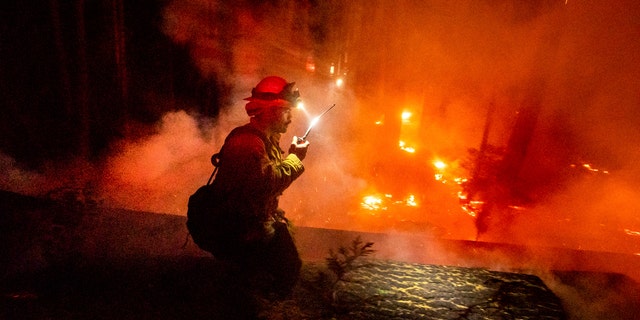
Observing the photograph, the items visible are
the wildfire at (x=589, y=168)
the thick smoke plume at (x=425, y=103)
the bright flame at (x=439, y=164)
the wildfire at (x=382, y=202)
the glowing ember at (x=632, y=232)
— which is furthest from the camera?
the bright flame at (x=439, y=164)

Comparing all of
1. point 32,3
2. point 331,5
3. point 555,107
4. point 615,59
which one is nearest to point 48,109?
point 32,3

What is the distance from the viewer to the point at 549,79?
6203 millimetres

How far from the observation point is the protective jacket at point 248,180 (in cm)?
245

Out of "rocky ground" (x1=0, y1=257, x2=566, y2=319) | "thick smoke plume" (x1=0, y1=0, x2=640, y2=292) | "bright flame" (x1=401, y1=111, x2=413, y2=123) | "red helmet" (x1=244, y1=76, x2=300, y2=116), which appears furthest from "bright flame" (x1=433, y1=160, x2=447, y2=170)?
"red helmet" (x1=244, y1=76, x2=300, y2=116)

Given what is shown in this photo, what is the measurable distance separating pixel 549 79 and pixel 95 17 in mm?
7094

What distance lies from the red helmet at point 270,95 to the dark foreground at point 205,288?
1.20 meters

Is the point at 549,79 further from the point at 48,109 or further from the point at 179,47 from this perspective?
the point at 48,109

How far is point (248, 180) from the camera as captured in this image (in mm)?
2457

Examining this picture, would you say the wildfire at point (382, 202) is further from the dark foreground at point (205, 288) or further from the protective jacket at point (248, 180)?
the protective jacket at point (248, 180)

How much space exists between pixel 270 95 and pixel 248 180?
661 mm

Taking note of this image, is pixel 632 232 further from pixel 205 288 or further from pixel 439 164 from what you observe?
pixel 205 288

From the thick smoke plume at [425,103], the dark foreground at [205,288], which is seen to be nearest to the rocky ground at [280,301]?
the dark foreground at [205,288]

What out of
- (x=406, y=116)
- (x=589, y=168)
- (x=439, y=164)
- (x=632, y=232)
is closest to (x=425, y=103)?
(x=406, y=116)

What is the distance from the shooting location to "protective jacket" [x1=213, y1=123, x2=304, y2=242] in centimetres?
245
